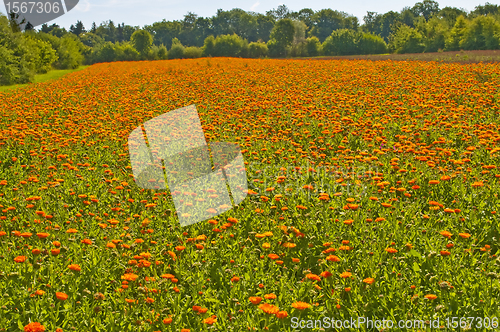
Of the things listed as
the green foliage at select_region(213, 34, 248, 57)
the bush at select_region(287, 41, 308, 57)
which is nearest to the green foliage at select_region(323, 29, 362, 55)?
the bush at select_region(287, 41, 308, 57)

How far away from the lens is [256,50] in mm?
62656

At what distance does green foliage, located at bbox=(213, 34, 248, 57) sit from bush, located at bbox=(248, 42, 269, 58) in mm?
867

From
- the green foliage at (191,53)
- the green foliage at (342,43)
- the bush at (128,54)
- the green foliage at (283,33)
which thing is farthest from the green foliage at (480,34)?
the bush at (128,54)

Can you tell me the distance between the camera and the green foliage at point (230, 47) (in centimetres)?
6097

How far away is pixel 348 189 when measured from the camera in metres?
4.97

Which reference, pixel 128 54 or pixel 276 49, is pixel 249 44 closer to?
pixel 276 49

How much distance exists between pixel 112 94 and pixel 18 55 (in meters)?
18.2

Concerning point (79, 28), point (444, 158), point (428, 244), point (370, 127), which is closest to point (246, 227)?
point (428, 244)

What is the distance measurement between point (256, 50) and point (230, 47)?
468 cm

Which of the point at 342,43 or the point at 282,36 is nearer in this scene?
the point at 342,43

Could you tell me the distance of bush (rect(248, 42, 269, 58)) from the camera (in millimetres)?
61719

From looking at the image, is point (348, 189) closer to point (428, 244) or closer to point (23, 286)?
point (428, 244)

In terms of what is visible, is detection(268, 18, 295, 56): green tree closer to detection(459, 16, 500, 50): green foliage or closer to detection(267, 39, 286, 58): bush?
Answer: detection(267, 39, 286, 58): bush

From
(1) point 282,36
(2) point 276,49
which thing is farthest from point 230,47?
(1) point 282,36
